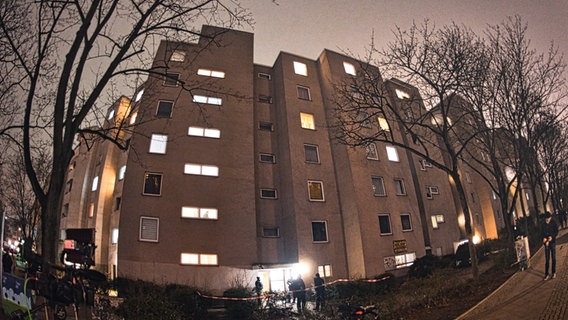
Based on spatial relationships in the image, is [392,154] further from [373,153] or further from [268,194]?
[268,194]

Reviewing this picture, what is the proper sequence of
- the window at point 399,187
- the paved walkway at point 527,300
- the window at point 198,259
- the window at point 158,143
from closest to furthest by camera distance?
the paved walkway at point 527,300, the window at point 198,259, the window at point 158,143, the window at point 399,187

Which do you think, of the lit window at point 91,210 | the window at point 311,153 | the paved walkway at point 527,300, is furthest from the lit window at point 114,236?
the paved walkway at point 527,300

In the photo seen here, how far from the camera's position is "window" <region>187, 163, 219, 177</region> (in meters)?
19.0

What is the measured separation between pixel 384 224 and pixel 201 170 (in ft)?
44.3

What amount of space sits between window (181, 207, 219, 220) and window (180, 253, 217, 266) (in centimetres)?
219

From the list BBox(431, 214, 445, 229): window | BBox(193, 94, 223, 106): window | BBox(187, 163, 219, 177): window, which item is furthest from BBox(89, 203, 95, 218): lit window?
BBox(431, 214, 445, 229): window

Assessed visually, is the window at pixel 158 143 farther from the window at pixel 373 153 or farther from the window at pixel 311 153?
the window at pixel 373 153

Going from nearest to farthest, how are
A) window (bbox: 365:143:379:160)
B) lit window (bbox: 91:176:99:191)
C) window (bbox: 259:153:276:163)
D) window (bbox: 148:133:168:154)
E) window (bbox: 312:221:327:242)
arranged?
window (bbox: 148:133:168:154) < window (bbox: 312:221:327:242) < window (bbox: 259:153:276:163) < window (bbox: 365:143:379:160) < lit window (bbox: 91:176:99:191)

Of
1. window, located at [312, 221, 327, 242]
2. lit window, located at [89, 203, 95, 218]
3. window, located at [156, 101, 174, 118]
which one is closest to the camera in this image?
window, located at [312, 221, 327, 242]

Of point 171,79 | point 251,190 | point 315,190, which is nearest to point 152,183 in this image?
point 251,190

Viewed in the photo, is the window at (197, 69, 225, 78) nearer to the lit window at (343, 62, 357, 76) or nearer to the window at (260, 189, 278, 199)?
the window at (260, 189, 278, 199)

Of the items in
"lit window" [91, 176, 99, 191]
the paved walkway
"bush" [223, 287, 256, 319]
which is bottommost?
"bush" [223, 287, 256, 319]

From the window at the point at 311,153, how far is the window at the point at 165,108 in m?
10.0

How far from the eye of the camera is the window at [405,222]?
22.6 metres
